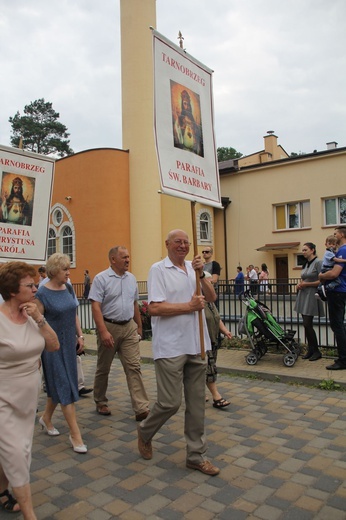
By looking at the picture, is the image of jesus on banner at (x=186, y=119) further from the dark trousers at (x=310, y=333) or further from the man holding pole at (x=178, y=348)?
the dark trousers at (x=310, y=333)

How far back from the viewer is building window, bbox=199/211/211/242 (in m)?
26.8

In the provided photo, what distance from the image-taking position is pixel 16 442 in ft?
9.66

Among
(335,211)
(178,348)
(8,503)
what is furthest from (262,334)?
(335,211)

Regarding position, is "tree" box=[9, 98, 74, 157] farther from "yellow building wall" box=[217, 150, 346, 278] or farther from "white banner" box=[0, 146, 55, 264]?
"white banner" box=[0, 146, 55, 264]

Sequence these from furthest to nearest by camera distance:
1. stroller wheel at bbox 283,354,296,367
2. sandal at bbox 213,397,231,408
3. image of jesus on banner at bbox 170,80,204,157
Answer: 1. stroller wheel at bbox 283,354,296,367
2. sandal at bbox 213,397,231,408
3. image of jesus on banner at bbox 170,80,204,157

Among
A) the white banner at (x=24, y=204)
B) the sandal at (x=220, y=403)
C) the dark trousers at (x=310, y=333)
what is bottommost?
the sandal at (x=220, y=403)

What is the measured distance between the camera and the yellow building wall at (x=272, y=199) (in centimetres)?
2288

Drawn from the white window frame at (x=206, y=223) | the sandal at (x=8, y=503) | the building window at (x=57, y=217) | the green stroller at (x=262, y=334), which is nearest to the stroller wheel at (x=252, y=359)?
the green stroller at (x=262, y=334)

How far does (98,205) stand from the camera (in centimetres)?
2456

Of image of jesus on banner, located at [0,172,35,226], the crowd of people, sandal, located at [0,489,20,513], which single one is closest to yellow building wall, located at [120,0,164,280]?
the crowd of people

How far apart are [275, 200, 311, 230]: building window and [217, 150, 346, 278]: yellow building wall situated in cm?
36

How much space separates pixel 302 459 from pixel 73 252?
23.1 metres

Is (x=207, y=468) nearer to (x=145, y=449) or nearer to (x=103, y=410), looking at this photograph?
(x=145, y=449)

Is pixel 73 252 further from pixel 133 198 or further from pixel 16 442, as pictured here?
pixel 16 442
